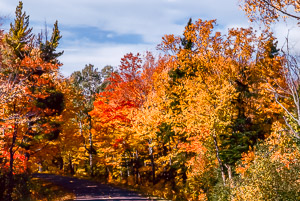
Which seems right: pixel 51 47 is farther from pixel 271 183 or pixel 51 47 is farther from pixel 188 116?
pixel 271 183

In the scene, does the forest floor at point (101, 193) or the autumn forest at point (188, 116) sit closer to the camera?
the autumn forest at point (188, 116)

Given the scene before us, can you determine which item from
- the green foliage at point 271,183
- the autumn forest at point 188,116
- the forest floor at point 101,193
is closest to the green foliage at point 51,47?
the autumn forest at point 188,116

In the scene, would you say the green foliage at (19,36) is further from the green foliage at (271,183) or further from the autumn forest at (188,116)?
the green foliage at (271,183)

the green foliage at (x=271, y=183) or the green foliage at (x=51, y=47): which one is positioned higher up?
the green foliage at (x=51, y=47)

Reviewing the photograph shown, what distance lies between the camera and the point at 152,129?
64.8 feet

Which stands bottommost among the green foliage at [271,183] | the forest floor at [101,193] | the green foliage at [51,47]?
the forest floor at [101,193]

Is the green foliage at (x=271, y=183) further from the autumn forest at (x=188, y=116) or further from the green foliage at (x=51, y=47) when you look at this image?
the green foliage at (x=51, y=47)

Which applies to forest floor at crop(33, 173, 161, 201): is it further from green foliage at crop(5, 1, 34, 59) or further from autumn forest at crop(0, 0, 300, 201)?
green foliage at crop(5, 1, 34, 59)

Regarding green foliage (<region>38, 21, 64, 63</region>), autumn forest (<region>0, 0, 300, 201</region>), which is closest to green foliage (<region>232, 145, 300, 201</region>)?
autumn forest (<region>0, 0, 300, 201</region>)

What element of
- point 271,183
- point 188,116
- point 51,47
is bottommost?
point 271,183

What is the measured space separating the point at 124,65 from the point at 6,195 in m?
15.9

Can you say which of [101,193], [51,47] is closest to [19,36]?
[51,47]

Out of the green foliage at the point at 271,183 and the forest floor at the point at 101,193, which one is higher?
the green foliage at the point at 271,183

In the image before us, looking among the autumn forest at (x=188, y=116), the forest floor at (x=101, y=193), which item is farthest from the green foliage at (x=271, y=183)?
the forest floor at (x=101, y=193)
